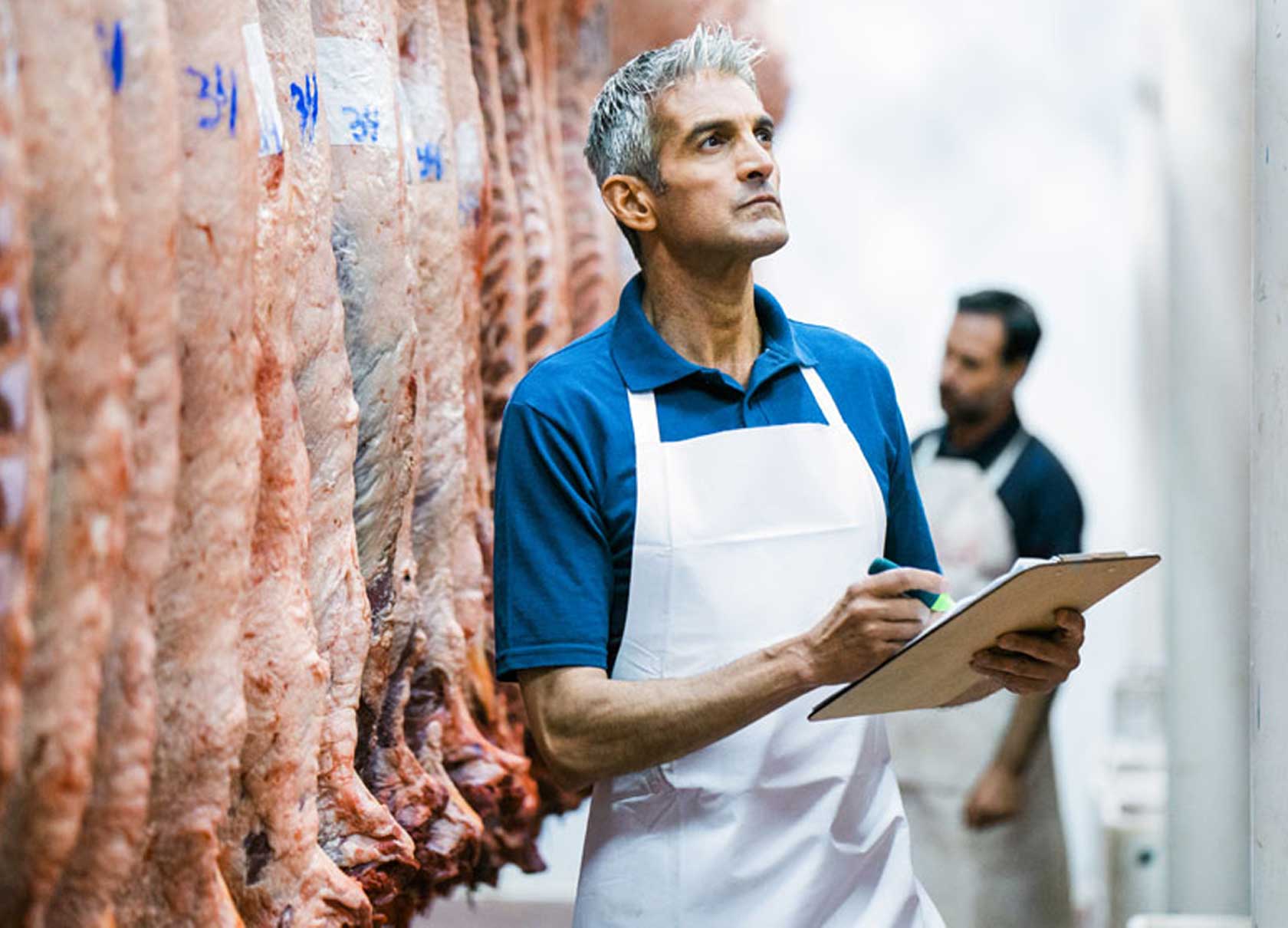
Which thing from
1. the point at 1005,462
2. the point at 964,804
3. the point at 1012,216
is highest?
the point at 1012,216

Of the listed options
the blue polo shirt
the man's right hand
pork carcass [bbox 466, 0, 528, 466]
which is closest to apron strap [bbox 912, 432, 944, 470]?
pork carcass [bbox 466, 0, 528, 466]

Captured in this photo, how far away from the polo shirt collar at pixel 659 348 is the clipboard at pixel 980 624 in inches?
19.3

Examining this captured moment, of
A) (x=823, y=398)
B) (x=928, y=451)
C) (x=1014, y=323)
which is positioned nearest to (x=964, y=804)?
(x=928, y=451)

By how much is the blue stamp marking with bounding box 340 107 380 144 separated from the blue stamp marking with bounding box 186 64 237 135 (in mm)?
739

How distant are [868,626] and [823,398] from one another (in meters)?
0.51

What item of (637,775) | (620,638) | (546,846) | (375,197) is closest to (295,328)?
(375,197)

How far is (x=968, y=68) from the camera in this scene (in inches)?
314

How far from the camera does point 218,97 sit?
1806 millimetres

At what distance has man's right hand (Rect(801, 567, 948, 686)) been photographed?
82.4 inches

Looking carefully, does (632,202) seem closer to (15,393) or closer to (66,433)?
(66,433)

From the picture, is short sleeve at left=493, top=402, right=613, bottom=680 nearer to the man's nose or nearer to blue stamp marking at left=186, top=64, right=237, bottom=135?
the man's nose

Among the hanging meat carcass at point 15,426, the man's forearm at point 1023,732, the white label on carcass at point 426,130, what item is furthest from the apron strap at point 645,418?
the man's forearm at point 1023,732

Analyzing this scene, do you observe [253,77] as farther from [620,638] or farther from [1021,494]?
[1021,494]

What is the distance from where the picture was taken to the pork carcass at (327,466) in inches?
91.2
